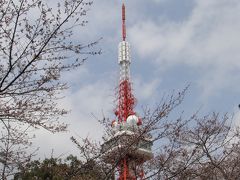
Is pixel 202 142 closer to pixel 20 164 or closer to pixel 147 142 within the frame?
pixel 147 142

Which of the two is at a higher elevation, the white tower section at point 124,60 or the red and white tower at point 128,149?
the white tower section at point 124,60

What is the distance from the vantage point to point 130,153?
21.9ft

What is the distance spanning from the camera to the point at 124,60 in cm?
3684

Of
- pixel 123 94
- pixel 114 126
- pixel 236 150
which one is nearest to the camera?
pixel 114 126

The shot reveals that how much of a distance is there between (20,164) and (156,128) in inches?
94.4

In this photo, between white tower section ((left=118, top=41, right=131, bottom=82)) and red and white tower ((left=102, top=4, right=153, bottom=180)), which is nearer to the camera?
red and white tower ((left=102, top=4, right=153, bottom=180))

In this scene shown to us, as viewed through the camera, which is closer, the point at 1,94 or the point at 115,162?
the point at 1,94

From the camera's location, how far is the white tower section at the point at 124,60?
36.6 m

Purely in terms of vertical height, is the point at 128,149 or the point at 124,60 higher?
the point at 124,60

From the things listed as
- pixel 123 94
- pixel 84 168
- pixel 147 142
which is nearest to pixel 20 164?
pixel 84 168

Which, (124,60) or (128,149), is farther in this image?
(124,60)

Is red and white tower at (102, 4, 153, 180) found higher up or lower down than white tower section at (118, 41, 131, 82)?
lower down

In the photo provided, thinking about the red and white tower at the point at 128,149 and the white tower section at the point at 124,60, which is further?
the white tower section at the point at 124,60

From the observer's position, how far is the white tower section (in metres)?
36.6
